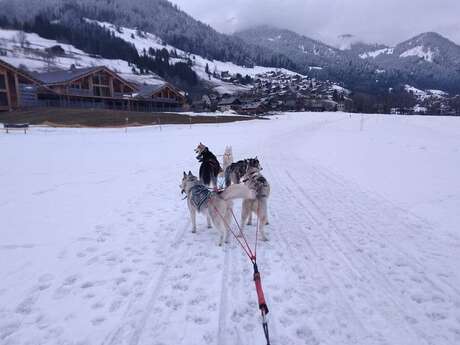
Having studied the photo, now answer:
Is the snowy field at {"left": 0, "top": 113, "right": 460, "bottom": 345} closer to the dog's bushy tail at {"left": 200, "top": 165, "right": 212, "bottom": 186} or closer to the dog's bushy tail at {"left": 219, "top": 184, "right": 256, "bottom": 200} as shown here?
the dog's bushy tail at {"left": 200, "top": 165, "right": 212, "bottom": 186}

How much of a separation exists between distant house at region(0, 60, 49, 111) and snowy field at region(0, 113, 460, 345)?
44311 mm

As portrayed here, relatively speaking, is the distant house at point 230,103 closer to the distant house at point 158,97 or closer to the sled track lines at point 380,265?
the distant house at point 158,97

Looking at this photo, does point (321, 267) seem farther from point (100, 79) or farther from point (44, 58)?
point (44, 58)

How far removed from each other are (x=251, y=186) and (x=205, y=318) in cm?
268

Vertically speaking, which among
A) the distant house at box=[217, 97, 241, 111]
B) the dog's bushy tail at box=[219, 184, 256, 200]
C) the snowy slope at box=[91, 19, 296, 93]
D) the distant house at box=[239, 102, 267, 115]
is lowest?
the dog's bushy tail at box=[219, 184, 256, 200]

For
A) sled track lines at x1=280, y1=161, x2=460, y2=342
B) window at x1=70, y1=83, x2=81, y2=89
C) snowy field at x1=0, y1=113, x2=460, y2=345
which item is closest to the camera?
snowy field at x1=0, y1=113, x2=460, y2=345

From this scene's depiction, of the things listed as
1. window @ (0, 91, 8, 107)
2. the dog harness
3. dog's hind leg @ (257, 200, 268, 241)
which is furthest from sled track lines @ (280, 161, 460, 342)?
window @ (0, 91, 8, 107)

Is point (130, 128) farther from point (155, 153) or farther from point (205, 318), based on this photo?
point (205, 318)

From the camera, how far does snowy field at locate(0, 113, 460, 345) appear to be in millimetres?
3443

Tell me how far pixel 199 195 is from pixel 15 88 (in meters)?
51.5

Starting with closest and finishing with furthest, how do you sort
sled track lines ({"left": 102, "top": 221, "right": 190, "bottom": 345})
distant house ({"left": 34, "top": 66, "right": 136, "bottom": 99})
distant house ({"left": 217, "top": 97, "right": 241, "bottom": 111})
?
1. sled track lines ({"left": 102, "top": 221, "right": 190, "bottom": 345})
2. distant house ({"left": 34, "top": 66, "right": 136, "bottom": 99})
3. distant house ({"left": 217, "top": 97, "right": 241, "bottom": 111})

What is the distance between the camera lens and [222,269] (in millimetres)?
4691

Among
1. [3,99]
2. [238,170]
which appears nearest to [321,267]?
[238,170]

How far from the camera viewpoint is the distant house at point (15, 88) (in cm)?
4277
